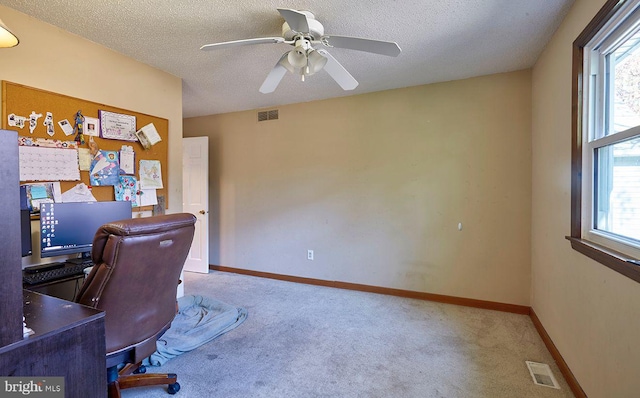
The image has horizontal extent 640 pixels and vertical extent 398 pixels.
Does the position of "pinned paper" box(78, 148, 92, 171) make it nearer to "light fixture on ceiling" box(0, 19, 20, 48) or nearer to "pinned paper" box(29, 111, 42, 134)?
"pinned paper" box(29, 111, 42, 134)

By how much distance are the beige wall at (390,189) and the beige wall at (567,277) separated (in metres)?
0.27

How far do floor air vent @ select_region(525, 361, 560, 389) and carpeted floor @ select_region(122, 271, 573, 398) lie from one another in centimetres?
4

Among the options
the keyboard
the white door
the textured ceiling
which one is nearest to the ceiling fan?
the textured ceiling

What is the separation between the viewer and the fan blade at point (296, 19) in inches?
60.7

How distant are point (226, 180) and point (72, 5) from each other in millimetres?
2811

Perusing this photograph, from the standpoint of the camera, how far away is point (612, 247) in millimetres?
1553

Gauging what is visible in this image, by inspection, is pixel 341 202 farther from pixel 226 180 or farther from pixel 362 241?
pixel 226 180

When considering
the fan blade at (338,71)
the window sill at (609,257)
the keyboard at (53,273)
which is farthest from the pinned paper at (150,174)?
the window sill at (609,257)

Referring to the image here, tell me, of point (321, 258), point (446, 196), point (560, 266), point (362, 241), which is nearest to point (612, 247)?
point (560, 266)

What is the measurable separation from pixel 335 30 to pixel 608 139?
72.3 inches

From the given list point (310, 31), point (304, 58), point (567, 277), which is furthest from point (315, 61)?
point (567, 277)

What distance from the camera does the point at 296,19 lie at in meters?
1.62

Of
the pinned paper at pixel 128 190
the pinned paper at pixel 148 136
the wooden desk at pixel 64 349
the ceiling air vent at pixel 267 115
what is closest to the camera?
the wooden desk at pixel 64 349

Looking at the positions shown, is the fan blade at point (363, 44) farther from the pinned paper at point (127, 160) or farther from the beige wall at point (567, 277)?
the pinned paper at point (127, 160)
